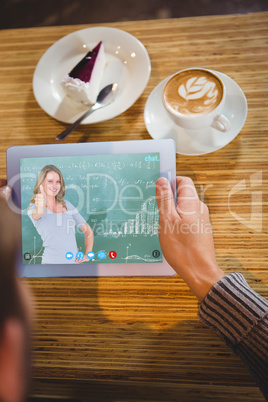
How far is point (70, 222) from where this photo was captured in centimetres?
68

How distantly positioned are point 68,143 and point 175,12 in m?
0.58

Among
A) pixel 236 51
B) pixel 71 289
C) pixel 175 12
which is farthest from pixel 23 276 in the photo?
pixel 175 12

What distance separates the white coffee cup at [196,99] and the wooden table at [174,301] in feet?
0.28

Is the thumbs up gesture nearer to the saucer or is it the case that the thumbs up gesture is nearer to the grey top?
the grey top

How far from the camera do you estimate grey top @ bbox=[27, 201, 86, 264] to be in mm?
680

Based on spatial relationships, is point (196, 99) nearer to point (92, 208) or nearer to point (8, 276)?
point (92, 208)

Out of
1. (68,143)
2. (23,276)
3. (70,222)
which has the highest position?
(68,143)

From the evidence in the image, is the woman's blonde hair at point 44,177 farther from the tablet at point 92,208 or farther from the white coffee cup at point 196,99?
the white coffee cup at point 196,99

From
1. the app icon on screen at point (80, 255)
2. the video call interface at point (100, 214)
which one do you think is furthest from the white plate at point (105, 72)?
the app icon on screen at point (80, 255)

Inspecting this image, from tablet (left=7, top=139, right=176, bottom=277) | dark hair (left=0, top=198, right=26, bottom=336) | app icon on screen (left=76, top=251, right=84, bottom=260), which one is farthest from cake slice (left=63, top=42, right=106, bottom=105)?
dark hair (left=0, top=198, right=26, bottom=336)

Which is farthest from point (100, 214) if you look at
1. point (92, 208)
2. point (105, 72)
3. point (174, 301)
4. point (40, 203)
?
point (105, 72)

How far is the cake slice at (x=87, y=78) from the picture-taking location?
2.37 feet

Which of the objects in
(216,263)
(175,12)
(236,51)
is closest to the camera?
(216,263)

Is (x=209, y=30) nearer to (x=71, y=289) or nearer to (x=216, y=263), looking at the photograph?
(x=216, y=263)
